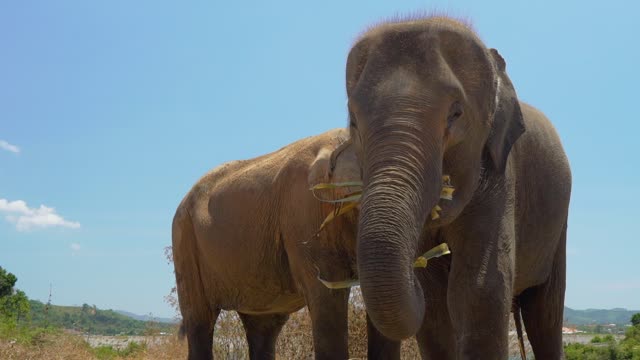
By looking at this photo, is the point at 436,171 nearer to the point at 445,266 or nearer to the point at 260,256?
the point at 445,266

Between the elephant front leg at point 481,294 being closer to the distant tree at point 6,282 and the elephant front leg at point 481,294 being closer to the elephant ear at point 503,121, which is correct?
the elephant ear at point 503,121

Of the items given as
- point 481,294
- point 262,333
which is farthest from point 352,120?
point 262,333

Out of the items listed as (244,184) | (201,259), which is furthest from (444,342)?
(201,259)

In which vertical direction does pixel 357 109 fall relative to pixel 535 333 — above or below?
above

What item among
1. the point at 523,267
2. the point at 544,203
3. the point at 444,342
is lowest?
the point at 444,342

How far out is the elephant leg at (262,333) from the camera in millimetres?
9484

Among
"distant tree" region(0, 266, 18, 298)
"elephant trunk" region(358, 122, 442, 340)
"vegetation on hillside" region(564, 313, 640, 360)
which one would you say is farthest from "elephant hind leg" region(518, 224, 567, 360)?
"distant tree" region(0, 266, 18, 298)

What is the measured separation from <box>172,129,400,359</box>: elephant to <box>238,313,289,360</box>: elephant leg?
0.01m

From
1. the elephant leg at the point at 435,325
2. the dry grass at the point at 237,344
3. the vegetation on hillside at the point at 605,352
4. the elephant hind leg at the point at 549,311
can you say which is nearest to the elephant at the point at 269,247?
the elephant leg at the point at 435,325

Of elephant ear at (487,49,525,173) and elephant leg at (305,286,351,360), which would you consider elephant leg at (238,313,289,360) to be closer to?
elephant leg at (305,286,351,360)

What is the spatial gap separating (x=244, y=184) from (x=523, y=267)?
3.13m

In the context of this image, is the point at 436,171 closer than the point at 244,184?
Yes

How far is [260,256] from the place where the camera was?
7734mm

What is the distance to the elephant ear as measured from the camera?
16.6 ft
